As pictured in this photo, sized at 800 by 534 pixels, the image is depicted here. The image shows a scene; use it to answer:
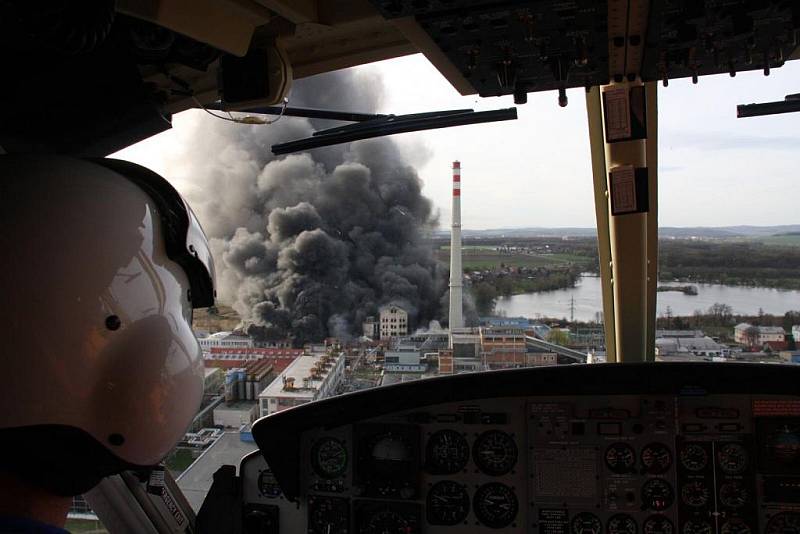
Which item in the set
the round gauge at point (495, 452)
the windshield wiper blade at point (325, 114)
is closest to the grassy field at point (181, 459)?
the round gauge at point (495, 452)

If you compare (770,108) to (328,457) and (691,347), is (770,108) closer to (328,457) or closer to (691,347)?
(691,347)

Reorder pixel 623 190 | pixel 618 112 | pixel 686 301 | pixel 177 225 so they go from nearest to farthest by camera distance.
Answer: pixel 177 225, pixel 618 112, pixel 623 190, pixel 686 301

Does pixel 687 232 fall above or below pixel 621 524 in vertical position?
above

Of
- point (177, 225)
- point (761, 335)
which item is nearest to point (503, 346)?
point (761, 335)

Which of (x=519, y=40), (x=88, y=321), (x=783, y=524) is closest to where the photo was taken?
(x=88, y=321)

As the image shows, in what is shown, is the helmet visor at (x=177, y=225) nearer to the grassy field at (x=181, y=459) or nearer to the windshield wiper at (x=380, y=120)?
the windshield wiper at (x=380, y=120)

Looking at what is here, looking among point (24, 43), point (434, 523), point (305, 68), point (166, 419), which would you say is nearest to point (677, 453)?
point (434, 523)

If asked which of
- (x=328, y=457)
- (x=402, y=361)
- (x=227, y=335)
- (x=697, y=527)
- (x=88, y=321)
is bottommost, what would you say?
(x=697, y=527)
